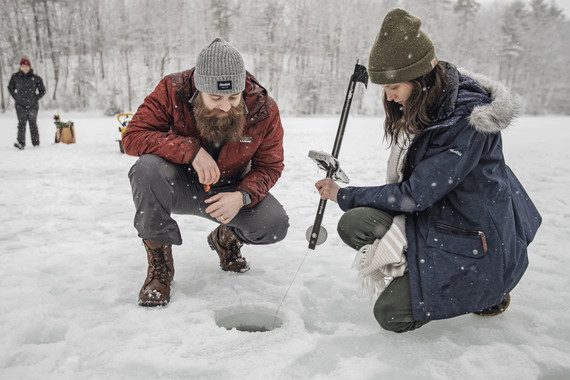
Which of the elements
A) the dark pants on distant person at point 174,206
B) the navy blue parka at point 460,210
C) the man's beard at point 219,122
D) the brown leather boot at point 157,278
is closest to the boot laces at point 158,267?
the brown leather boot at point 157,278

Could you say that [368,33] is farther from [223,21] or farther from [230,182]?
[230,182]

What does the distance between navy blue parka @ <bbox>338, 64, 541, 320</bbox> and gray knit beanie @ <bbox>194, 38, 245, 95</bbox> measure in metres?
1.14

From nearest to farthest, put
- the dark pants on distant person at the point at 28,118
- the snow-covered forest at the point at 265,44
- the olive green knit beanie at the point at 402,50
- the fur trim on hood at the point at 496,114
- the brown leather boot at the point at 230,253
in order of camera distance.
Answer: the fur trim on hood at the point at 496,114
the olive green knit beanie at the point at 402,50
the brown leather boot at the point at 230,253
the dark pants on distant person at the point at 28,118
the snow-covered forest at the point at 265,44

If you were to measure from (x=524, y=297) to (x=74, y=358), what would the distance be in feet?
8.31

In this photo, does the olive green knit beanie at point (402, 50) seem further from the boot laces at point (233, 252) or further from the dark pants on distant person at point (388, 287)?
the boot laces at point (233, 252)

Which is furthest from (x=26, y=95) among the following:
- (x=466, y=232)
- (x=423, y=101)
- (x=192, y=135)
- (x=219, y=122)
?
(x=466, y=232)

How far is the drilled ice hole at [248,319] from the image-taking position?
207 centimetres

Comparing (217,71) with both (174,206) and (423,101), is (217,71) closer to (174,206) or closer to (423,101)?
(174,206)

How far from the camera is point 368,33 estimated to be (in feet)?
123

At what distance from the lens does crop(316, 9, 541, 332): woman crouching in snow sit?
1689 millimetres

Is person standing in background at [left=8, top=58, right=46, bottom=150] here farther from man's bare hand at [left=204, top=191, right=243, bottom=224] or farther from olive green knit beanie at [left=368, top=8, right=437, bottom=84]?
olive green knit beanie at [left=368, top=8, right=437, bottom=84]

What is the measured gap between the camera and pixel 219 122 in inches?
89.3

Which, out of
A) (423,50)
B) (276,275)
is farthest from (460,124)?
(276,275)

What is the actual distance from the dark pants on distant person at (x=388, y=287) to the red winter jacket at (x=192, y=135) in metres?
0.67
